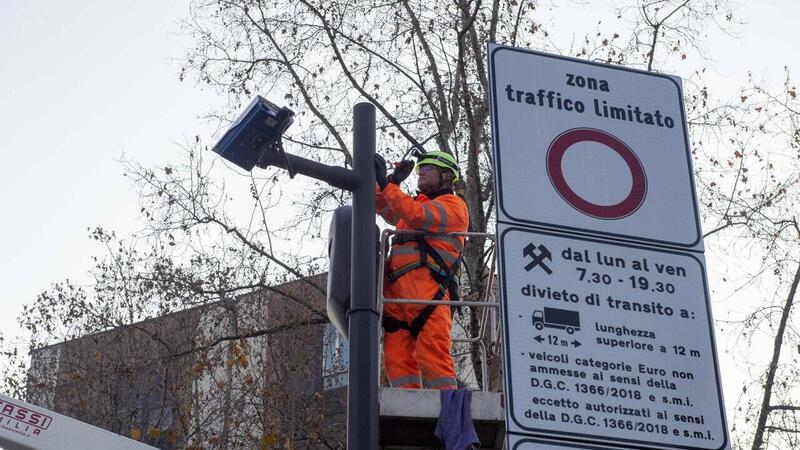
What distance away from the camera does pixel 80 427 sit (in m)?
7.71

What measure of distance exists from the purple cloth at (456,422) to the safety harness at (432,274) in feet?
2.86

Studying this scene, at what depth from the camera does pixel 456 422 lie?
6.60 m

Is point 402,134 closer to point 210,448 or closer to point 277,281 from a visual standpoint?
point 277,281

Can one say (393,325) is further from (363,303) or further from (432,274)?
(363,303)

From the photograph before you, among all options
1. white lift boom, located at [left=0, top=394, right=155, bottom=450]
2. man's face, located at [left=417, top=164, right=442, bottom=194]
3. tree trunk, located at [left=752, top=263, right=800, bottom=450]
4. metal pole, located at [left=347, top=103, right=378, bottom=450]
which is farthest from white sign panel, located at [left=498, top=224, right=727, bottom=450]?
tree trunk, located at [left=752, top=263, right=800, bottom=450]

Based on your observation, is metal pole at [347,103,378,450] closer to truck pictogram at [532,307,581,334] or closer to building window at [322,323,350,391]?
truck pictogram at [532,307,581,334]

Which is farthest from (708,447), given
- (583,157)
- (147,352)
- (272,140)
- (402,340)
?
(147,352)

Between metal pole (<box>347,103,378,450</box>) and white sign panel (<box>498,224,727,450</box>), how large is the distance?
123cm

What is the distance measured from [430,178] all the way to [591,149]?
4439 mm

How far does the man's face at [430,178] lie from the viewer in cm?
820

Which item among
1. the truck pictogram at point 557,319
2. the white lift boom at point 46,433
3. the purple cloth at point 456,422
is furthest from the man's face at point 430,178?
the truck pictogram at point 557,319

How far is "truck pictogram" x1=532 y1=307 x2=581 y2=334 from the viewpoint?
331cm

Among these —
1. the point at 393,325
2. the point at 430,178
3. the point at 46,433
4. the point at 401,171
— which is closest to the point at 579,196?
the point at 401,171

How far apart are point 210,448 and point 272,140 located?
13949 millimetres
